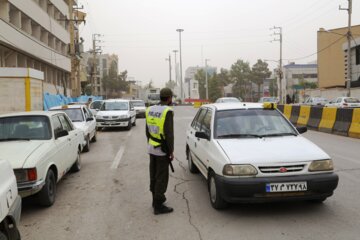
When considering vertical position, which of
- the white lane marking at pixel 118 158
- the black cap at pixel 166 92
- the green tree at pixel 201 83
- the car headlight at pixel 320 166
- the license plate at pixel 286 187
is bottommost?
the white lane marking at pixel 118 158

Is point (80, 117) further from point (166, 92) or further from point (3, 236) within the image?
point (3, 236)

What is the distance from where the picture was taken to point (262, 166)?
4.91m

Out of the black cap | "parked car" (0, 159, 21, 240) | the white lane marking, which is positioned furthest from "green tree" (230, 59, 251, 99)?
"parked car" (0, 159, 21, 240)

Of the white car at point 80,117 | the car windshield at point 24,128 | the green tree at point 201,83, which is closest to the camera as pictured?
the car windshield at point 24,128

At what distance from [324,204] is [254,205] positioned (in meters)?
1.02

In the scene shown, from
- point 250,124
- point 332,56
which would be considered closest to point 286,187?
point 250,124

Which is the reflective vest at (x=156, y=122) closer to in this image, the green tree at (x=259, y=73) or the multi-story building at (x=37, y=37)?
the multi-story building at (x=37, y=37)

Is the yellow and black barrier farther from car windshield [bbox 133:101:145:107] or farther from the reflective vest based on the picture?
car windshield [bbox 133:101:145:107]

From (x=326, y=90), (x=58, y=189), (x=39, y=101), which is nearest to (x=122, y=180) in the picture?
(x=58, y=189)

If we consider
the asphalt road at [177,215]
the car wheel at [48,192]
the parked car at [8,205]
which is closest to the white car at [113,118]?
the asphalt road at [177,215]

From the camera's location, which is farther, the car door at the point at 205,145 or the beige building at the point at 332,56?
the beige building at the point at 332,56

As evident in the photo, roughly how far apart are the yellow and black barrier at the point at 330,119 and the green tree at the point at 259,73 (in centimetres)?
9081

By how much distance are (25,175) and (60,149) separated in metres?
1.54

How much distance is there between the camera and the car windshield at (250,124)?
6.05m
